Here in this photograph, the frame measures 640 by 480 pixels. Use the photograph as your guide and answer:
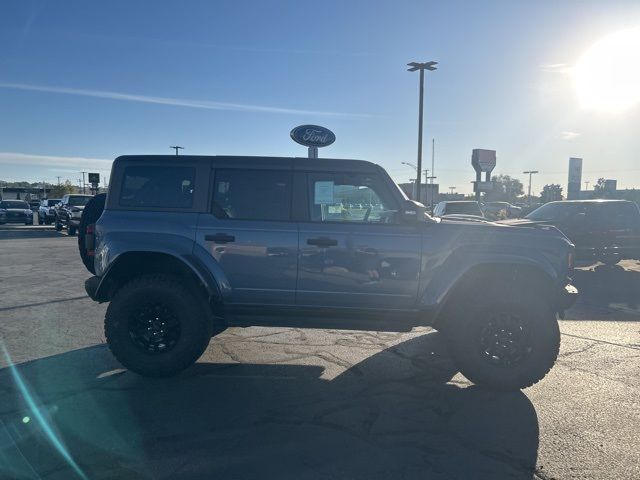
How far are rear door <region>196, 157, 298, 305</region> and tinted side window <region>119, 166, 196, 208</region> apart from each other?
27 centimetres

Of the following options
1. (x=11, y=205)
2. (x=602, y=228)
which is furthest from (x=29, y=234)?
(x=602, y=228)

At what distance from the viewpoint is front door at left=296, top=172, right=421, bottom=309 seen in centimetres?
488

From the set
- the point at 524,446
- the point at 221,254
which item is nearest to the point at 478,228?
the point at 524,446

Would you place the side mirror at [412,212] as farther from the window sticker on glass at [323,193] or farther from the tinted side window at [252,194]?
the tinted side window at [252,194]

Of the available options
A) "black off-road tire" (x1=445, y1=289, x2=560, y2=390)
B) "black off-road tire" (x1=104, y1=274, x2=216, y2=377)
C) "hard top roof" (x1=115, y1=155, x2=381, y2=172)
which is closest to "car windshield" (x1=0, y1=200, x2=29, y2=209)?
"hard top roof" (x1=115, y1=155, x2=381, y2=172)

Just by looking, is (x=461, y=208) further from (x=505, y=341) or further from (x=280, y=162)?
(x=280, y=162)

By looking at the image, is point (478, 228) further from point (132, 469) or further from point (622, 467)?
point (132, 469)

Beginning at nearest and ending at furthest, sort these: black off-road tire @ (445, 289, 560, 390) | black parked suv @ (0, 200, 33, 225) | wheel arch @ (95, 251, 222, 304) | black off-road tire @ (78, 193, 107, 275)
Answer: black off-road tire @ (445, 289, 560, 390), wheel arch @ (95, 251, 222, 304), black off-road tire @ (78, 193, 107, 275), black parked suv @ (0, 200, 33, 225)

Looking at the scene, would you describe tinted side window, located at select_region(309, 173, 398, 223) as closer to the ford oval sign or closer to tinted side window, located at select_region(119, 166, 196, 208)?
tinted side window, located at select_region(119, 166, 196, 208)

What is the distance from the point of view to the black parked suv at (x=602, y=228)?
1334 cm

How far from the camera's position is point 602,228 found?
13.4 meters

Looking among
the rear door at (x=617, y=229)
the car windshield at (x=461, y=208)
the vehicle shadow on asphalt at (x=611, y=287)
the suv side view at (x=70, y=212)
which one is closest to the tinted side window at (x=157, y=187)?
the vehicle shadow on asphalt at (x=611, y=287)

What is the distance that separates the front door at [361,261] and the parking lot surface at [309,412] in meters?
0.83

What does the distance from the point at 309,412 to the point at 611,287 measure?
9.30 m
